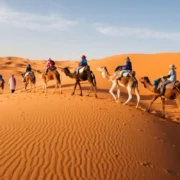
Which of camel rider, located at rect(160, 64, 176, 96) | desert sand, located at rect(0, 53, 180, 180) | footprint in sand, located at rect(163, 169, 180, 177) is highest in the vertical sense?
camel rider, located at rect(160, 64, 176, 96)

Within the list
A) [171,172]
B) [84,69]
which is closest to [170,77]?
[84,69]

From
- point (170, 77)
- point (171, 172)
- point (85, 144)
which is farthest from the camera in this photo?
point (170, 77)

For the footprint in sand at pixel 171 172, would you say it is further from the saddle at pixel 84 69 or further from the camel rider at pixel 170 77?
the saddle at pixel 84 69

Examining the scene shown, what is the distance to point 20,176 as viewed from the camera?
5.79 m

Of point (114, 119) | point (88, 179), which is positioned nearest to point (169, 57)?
point (114, 119)

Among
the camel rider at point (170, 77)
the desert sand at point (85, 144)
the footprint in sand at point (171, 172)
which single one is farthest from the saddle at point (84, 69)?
the footprint in sand at point (171, 172)

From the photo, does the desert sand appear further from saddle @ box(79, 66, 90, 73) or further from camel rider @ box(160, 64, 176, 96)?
Answer: saddle @ box(79, 66, 90, 73)

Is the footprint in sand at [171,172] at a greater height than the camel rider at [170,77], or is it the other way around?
the camel rider at [170,77]

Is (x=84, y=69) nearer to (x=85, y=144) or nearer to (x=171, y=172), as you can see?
(x=85, y=144)

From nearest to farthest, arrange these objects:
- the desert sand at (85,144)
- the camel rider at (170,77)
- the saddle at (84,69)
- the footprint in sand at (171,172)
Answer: the desert sand at (85,144), the footprint in sand at (171,172), the camel rider at (170,77), the saddle at (84,69)

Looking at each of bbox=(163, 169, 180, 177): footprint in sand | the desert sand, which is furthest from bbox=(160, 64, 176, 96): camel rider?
bbox=(163, 169, 180, 177): footprint in sand

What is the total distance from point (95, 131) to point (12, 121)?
293 centimetres

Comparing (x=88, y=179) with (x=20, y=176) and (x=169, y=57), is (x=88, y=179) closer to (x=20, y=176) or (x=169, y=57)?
(x=20, y=176)

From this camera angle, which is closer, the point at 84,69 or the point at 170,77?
the point at 170,77
